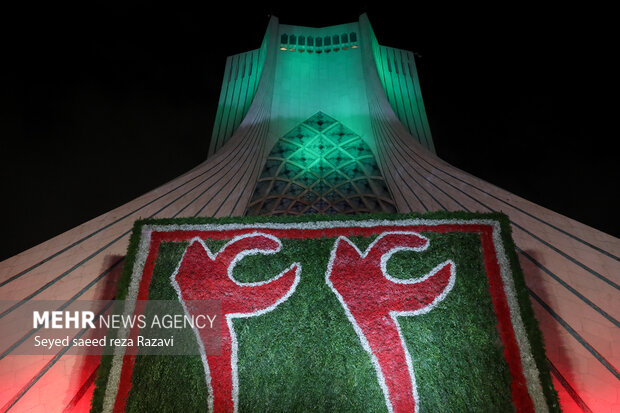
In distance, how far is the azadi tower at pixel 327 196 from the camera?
3.16 metres

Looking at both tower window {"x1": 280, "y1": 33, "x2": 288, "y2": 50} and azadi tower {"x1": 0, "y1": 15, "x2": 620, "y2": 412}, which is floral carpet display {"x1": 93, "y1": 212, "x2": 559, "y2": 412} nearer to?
azadi tower {"x1": 0, "y1": 15, "x2": 620, "y2": 412}

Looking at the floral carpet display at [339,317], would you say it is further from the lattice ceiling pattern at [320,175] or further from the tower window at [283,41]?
the tower window at [283,41]

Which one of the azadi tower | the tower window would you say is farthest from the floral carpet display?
the tower window

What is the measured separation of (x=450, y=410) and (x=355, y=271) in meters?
1.28

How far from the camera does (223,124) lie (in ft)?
39.7

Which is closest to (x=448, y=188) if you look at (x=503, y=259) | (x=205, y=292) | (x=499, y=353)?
(x=503, y=259)

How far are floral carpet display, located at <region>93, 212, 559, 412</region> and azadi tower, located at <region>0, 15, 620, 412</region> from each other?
743mm

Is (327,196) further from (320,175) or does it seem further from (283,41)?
(283,41)

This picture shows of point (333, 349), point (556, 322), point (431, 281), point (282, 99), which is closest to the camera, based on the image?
point (333, 349)

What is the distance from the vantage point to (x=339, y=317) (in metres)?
2.97

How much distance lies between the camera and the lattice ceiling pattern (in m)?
11.8

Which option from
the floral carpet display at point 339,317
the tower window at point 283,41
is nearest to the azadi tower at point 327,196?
the tower window at point 283,41

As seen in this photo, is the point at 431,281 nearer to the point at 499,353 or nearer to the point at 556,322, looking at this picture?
the point at 499,353

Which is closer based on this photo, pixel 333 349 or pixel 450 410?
pixel 450 410
